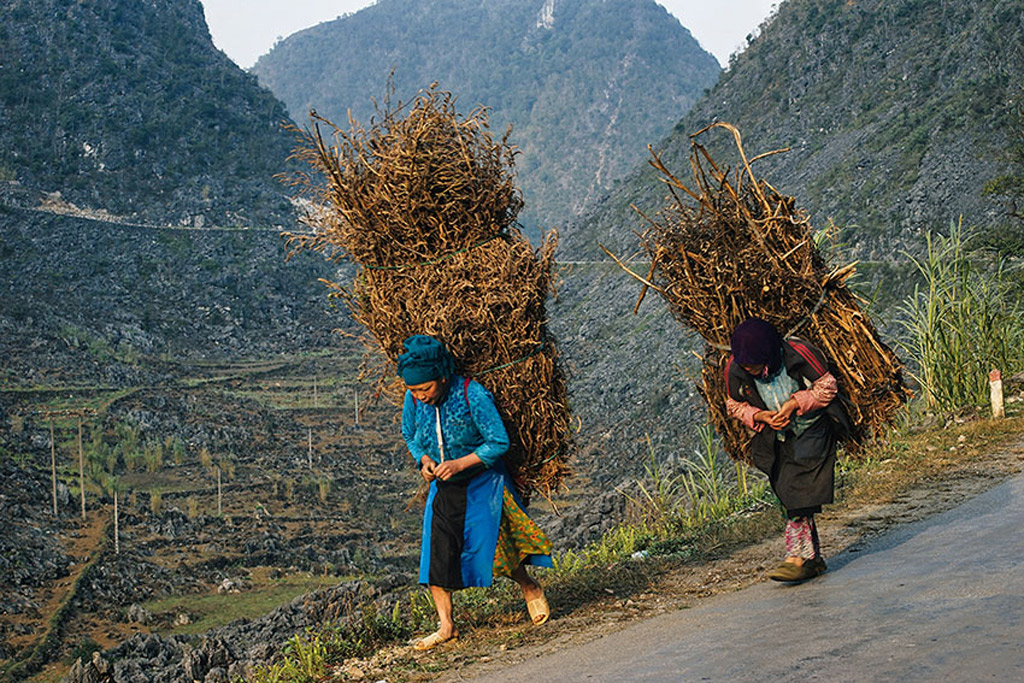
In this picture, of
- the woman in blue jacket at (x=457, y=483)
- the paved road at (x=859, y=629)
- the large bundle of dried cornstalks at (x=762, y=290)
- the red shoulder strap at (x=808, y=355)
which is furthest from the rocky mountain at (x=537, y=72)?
the woman in blue jacket at (x=457, y=483)

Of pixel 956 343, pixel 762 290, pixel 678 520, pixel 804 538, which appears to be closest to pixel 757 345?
pixel 762 290

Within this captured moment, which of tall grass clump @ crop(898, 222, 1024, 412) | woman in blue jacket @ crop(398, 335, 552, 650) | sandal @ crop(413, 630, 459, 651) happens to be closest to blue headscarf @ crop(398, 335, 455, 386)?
woman in blue jacket @ crop(398, 335, 552, 650)

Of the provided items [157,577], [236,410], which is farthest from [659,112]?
[157,577]

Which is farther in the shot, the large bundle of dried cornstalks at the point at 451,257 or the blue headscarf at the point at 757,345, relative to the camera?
the large bundle of dried cornstalks at the point at 451,257

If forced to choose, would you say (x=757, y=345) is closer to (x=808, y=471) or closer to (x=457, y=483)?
(x=808, y=471)

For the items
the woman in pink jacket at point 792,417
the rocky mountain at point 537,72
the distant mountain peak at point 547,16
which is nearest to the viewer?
the woman in pink jacket at point 792,417

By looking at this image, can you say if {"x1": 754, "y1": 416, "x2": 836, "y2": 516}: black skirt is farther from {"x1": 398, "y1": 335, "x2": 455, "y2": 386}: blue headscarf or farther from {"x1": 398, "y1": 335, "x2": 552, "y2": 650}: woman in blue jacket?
{"x1": 398, "y1": 335, "x2": 455, "y2": 386}: blue headscarf

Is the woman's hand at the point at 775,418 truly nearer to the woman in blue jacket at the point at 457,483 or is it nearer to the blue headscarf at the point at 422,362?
the woman in blue jacket at the point at 457,483

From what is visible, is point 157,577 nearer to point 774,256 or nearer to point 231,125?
point 774,256

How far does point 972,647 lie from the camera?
316 cm

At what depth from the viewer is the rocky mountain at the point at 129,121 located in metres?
50.3

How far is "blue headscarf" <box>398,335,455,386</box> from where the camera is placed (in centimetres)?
414

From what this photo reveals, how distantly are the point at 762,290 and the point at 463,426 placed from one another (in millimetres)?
1548

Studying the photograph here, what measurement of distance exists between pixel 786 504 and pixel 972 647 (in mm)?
1372
